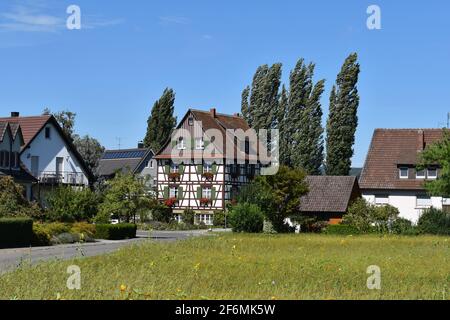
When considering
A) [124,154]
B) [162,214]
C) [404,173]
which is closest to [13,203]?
[162,214]

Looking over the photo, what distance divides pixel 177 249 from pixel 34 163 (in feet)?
134

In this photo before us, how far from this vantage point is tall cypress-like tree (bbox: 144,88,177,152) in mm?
96500

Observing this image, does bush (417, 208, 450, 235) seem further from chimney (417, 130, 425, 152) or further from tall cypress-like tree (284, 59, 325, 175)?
tall cypress-like tree (284, 59, 325, 175)

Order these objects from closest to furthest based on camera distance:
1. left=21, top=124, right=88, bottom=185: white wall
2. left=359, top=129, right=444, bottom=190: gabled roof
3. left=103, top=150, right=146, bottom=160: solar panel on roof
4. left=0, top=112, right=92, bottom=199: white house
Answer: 1. left=0, top=112, right=92, bottom=199: white house
2. left=21, top=124, right=88, bottom=185: white wall
3. left=359, top=129, right=444, bottom=190: gabled roof
4. left=103, top=150, right=146, bottom=160: solar panel on roof

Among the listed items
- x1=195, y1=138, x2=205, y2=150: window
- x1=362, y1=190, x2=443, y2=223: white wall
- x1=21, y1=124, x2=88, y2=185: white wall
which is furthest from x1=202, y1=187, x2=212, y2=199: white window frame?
x1=362, y1=190, x2=443, y2=223: white wall

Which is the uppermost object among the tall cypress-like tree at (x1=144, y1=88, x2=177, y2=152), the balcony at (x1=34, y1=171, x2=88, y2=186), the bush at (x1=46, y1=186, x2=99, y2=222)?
the tall cypress-like tree at (x1=144, y1=88, x2=177, y2=152)

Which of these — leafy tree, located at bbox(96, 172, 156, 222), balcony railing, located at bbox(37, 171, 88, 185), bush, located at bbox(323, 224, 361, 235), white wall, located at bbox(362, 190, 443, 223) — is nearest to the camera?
bush, located at bbox(323, 224, 361, 235)

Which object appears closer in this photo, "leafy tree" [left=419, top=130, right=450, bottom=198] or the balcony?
"leafy tree" [left=419, top=130, right=450, bottom=198]

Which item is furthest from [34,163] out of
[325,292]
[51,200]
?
[325,292]

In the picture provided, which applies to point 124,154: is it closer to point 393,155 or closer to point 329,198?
Result: point 329,198

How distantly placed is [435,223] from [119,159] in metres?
52.0

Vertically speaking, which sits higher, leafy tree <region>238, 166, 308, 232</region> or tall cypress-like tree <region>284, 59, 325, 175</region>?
tall cypress-like tree <region>284, 59, 325, 175</region>

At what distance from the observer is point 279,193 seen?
57906mm
